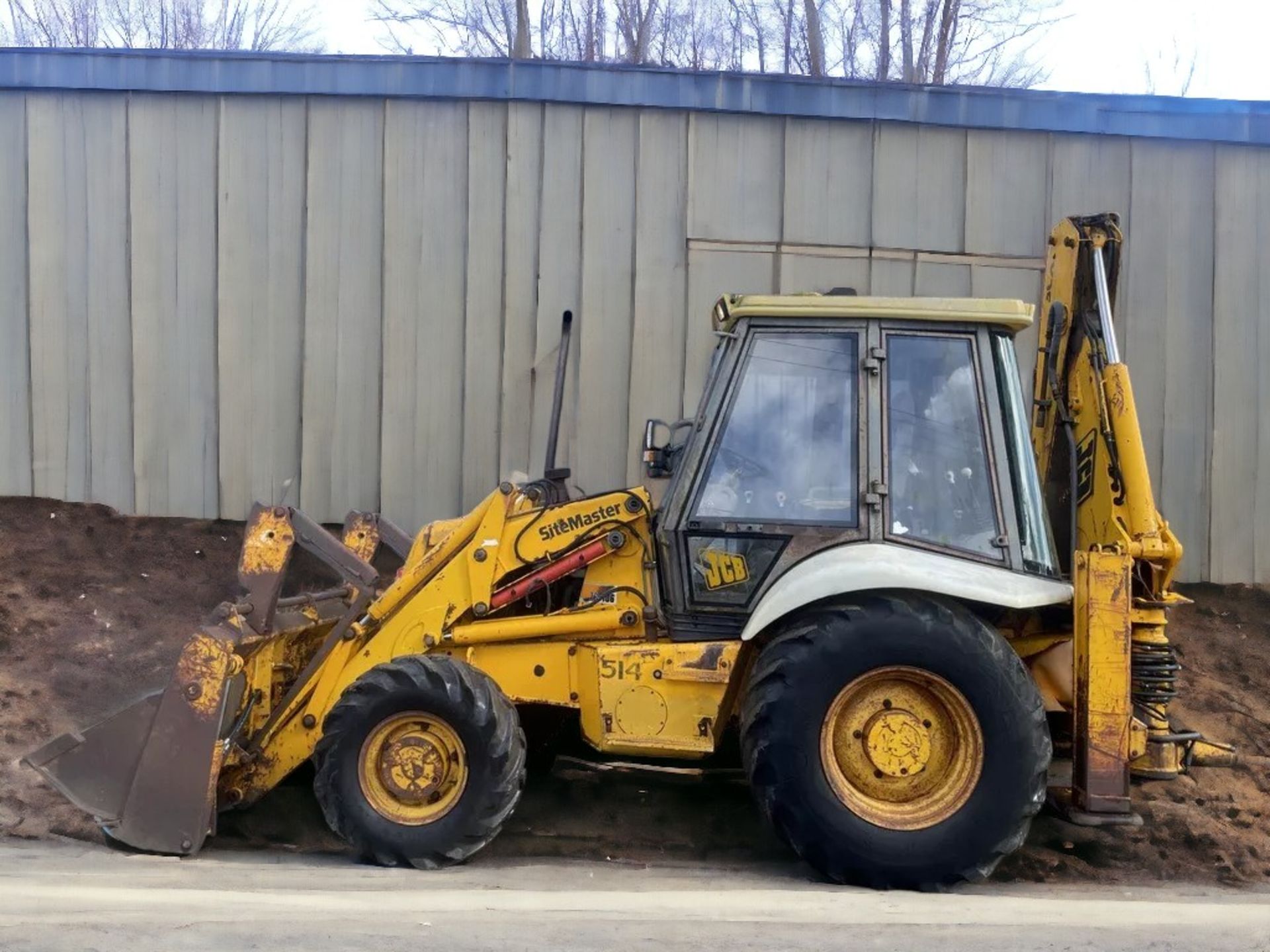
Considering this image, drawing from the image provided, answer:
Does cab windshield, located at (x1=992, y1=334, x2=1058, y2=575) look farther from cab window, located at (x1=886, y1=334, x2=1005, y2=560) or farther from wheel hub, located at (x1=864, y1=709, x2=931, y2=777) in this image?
wheel hub, located at (x1=864, y1=709, x2=931, y2=777)

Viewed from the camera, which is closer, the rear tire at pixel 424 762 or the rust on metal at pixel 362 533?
the rear tire at pixel 424 762

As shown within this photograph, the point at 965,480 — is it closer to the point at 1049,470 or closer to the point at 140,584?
the point at 1049,470

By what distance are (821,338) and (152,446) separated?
4941mm

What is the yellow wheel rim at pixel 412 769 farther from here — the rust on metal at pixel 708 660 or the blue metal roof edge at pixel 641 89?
the blue metal roof edge at pixel 641 89

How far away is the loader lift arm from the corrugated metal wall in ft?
8.12

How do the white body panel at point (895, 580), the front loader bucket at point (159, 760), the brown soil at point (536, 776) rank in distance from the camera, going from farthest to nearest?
the brown soil at point (536, 776)
the front loader bucket at point (159, 760)
the white body panel at point (895, 580)

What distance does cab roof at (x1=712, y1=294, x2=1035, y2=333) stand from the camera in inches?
189

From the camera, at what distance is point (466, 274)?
7922 millimetres

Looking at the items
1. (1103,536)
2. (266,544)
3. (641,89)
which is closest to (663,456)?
(266,544)

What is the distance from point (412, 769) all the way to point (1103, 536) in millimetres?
3009

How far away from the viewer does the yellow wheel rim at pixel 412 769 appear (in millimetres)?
4934

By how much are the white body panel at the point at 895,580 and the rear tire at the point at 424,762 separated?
1.12 m

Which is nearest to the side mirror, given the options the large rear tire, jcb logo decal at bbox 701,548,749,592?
jcb logo decal at bbox 701,548,749,592

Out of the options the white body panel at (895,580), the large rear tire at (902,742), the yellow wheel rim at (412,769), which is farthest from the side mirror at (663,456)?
the yellow wheel rim at (412,769)
